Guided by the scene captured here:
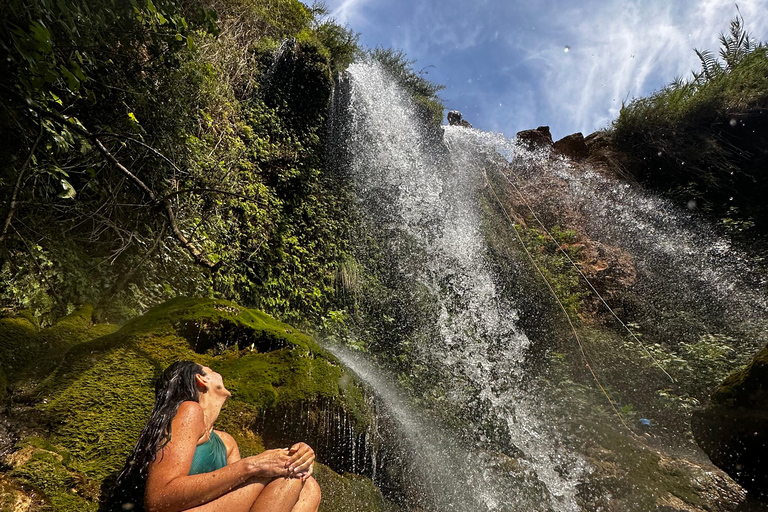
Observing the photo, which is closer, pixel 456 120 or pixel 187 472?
pixel 187 472

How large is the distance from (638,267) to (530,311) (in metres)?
3.63

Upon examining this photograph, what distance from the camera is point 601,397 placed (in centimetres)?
756

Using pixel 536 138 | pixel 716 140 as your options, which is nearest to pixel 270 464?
pixel 716 140

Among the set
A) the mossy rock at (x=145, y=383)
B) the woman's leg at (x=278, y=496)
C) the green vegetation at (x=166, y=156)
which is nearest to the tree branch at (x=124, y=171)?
the green vegetation at (x=166, y=156)

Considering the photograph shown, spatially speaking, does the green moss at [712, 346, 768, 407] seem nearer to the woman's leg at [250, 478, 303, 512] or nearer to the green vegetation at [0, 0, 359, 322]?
the woman's leg at [250, 478, 303, 512]

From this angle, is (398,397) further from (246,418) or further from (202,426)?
(202,426)

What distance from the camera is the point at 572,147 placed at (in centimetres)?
1435

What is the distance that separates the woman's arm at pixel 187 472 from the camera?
5.16ft

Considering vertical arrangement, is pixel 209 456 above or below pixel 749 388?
below

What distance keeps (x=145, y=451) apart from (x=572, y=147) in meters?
16.1

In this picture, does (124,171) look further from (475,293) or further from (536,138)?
(536,138)

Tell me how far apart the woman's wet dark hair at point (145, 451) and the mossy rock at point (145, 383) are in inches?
16.0

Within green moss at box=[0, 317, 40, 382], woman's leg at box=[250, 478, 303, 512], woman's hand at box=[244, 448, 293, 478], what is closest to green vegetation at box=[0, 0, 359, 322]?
green moss at box=[0, 317, 40, 382]

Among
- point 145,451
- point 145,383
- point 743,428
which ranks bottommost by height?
point 743,428
